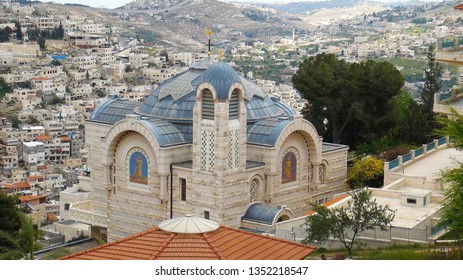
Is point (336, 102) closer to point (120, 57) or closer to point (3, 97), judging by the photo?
point (3, 97)

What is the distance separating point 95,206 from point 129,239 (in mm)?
→ 12759

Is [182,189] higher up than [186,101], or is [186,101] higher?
[186,101]

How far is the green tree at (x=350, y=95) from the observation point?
28.8 metres

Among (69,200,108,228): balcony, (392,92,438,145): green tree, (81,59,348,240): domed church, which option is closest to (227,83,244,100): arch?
(81,59,348,240): domed church

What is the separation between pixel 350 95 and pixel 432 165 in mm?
5266

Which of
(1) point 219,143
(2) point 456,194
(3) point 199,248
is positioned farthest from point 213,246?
(1) point 219,143

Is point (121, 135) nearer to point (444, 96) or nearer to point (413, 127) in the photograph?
point (444, 96)

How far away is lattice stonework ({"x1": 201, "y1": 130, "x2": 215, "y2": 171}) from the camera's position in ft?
72.3

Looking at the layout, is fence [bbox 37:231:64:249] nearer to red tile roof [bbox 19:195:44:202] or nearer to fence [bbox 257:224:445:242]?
fence [bbox 257:224:445:242]

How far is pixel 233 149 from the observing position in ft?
73.0

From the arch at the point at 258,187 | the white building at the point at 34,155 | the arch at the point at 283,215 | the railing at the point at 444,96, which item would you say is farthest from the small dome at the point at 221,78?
the white building at the point at 34,155

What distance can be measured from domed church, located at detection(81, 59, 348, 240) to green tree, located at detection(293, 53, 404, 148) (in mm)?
3373

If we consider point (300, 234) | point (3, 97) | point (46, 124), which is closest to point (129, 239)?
point (300, 234)

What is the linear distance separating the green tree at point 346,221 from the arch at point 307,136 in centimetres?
526
